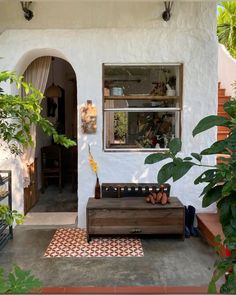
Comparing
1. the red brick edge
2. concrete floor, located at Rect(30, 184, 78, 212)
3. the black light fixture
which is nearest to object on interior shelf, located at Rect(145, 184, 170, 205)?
the red brick edge

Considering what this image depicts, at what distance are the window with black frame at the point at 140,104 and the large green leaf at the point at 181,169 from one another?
4.04 metres

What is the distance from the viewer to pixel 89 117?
16.8ft

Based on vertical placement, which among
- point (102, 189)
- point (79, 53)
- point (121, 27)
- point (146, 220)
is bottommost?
point (146, 220)

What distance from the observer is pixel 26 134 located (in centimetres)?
142

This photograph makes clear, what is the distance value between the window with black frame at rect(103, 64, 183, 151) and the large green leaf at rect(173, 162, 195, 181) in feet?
13.3

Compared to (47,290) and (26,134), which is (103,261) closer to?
(47,290)

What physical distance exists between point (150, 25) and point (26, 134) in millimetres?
4189

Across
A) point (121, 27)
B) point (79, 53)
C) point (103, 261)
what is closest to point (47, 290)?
point (103, 261)

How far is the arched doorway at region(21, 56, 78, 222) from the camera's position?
630 centimetres

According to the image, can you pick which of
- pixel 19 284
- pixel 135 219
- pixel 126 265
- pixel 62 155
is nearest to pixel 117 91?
pixel 135 219

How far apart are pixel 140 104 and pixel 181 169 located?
164 inches

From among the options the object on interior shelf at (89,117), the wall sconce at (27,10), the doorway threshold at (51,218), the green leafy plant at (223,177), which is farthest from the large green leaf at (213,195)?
the wall sconce at (27,10)

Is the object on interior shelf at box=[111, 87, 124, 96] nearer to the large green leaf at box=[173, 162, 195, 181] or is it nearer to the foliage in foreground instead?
the foliage in foreground

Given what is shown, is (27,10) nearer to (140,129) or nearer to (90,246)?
(140,129)
